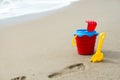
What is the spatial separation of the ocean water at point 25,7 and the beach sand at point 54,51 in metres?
1.26

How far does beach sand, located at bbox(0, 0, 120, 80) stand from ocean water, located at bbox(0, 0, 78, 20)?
1.26m

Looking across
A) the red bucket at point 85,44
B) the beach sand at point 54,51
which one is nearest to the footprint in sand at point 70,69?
the beach sand at point 54,51

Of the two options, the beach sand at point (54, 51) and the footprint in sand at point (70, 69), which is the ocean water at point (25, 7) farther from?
the footprint in sand at point (70, 69)

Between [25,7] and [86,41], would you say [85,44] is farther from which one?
[25,7]

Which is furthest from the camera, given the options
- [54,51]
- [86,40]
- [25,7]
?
[25,7]

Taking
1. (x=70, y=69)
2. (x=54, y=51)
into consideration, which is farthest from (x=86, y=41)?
(x=70, y=69)

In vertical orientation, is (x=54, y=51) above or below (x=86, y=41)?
below

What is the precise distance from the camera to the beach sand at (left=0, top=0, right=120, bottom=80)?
13.1ft

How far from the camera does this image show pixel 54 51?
197 inches

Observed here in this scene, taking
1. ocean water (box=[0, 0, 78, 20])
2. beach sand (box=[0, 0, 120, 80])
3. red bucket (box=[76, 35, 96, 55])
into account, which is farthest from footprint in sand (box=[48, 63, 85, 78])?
ocean water (box=[0, 0, 78, 20])

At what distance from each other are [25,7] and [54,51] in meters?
5.49

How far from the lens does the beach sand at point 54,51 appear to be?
3.98 m

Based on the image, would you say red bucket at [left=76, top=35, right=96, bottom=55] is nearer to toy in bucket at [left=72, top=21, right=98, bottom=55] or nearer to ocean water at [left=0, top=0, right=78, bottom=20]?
toy in bucket at [left=72, top=21, right=98, bottom=55]

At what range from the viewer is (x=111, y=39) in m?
5.34
